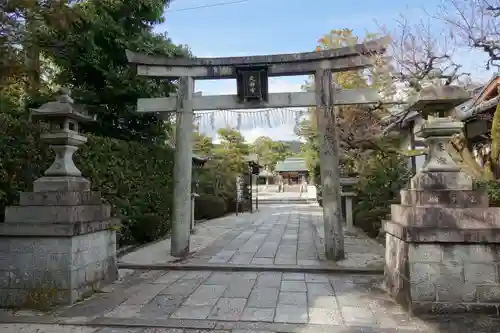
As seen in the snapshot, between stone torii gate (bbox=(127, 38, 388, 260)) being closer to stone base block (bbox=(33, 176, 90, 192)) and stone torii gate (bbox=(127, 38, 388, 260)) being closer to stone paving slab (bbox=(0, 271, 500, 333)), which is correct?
stone paving slab (bbox=(0, 271, 500, 333))

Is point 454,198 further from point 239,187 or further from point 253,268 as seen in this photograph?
point 239,187

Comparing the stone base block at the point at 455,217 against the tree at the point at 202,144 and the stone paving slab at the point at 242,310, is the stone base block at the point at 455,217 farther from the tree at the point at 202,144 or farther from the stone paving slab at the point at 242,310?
the tree at the point at 202,144

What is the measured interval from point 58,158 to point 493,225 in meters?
5.76

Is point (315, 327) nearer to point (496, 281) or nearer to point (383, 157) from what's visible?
point (496, 281)

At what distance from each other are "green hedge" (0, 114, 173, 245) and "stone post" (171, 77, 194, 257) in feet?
4.98

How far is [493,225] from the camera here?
436 centimetres

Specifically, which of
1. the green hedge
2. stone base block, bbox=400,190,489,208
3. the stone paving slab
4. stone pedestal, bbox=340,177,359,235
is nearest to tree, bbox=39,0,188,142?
the green hedge

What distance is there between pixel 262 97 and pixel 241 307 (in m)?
4.64

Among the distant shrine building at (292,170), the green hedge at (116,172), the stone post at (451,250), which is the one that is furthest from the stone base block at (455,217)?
the distant shrine building at (292,170)

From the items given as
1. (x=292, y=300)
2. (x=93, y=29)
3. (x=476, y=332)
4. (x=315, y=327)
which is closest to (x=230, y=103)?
(x=93, y=29)

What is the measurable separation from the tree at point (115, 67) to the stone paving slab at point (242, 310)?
5.61 meters

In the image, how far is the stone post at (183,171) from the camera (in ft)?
26.3

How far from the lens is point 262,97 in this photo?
8.02 meters

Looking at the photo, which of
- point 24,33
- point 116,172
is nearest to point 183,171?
point 116,172
